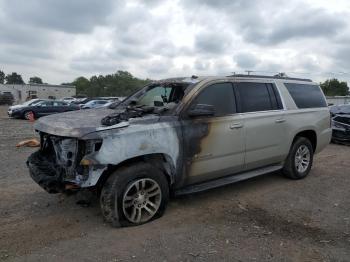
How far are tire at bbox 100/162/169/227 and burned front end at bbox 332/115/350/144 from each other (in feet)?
29.2

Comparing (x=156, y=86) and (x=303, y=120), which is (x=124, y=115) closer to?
(x=156, y=86)

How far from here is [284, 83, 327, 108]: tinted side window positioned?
6.79 metres

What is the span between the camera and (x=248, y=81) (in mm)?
5957

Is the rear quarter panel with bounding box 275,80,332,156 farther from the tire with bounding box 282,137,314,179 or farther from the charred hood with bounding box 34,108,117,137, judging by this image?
the charred hood with bounding box 34,108,117,137

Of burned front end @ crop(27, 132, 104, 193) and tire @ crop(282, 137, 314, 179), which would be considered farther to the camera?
tire @ crop(282, 137, 314, 179)

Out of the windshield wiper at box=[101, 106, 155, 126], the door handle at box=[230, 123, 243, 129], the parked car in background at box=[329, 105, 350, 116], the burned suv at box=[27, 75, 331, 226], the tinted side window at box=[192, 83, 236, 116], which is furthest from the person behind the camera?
the parked car in background at box=[329, 105, 350, 116]

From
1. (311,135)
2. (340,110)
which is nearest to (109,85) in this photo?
(340,110)

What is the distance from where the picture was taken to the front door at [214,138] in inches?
196

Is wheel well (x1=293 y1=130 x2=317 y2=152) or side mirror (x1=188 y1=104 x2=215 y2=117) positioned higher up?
side mirror (x1=188 y1=104 x2=215 y2=117)

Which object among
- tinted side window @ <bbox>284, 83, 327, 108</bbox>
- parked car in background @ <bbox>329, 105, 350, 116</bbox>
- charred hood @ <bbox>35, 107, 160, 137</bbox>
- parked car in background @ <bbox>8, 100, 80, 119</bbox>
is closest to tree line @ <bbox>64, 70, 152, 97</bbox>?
parked car in background @ <bbox>8, 100, 80, 119</bbox>

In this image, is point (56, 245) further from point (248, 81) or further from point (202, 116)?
point (248, 81)

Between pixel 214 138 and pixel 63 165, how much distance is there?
6.62 feet

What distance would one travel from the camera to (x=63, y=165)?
4586mm

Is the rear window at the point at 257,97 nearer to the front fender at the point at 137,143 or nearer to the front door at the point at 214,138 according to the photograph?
→ the front door at the point at 214,138
